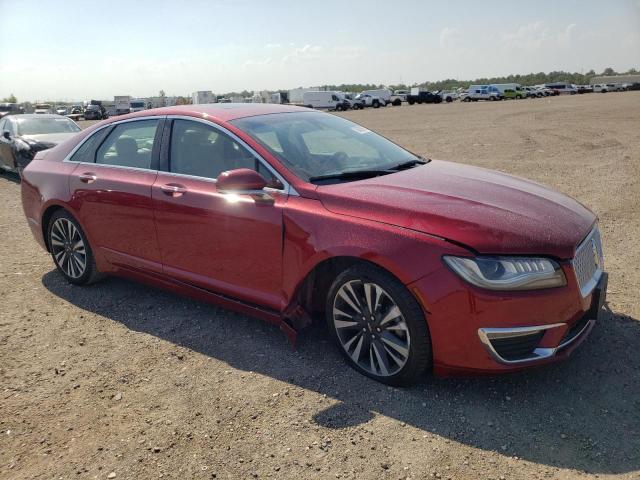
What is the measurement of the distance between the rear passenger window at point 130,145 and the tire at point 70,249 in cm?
71

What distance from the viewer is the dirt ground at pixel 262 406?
2.67 meters

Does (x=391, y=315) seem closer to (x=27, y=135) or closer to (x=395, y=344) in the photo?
(x=395, y=344)

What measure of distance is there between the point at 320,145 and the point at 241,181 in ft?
3.19

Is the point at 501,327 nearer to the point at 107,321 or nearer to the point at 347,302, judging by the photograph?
the point at 347,302

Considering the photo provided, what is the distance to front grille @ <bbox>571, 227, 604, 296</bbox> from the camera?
304 cm

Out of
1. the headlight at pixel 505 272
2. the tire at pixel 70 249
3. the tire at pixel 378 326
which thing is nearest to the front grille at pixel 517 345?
the headlight at pixel 505 272

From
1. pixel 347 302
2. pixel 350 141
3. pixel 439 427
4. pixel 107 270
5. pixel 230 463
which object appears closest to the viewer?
pixel 230 463

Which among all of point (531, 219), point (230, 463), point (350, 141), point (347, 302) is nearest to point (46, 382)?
point (230, 463)

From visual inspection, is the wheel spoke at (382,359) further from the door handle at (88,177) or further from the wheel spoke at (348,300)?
the door handle at (88,177)

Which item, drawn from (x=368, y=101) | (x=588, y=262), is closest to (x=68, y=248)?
(x=588, y=262)

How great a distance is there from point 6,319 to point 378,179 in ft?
10.9

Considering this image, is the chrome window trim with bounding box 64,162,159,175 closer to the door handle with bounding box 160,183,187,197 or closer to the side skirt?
the door handle with bounding box 160,183,187,197

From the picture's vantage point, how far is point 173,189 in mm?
4000

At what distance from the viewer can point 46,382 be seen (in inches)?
139
